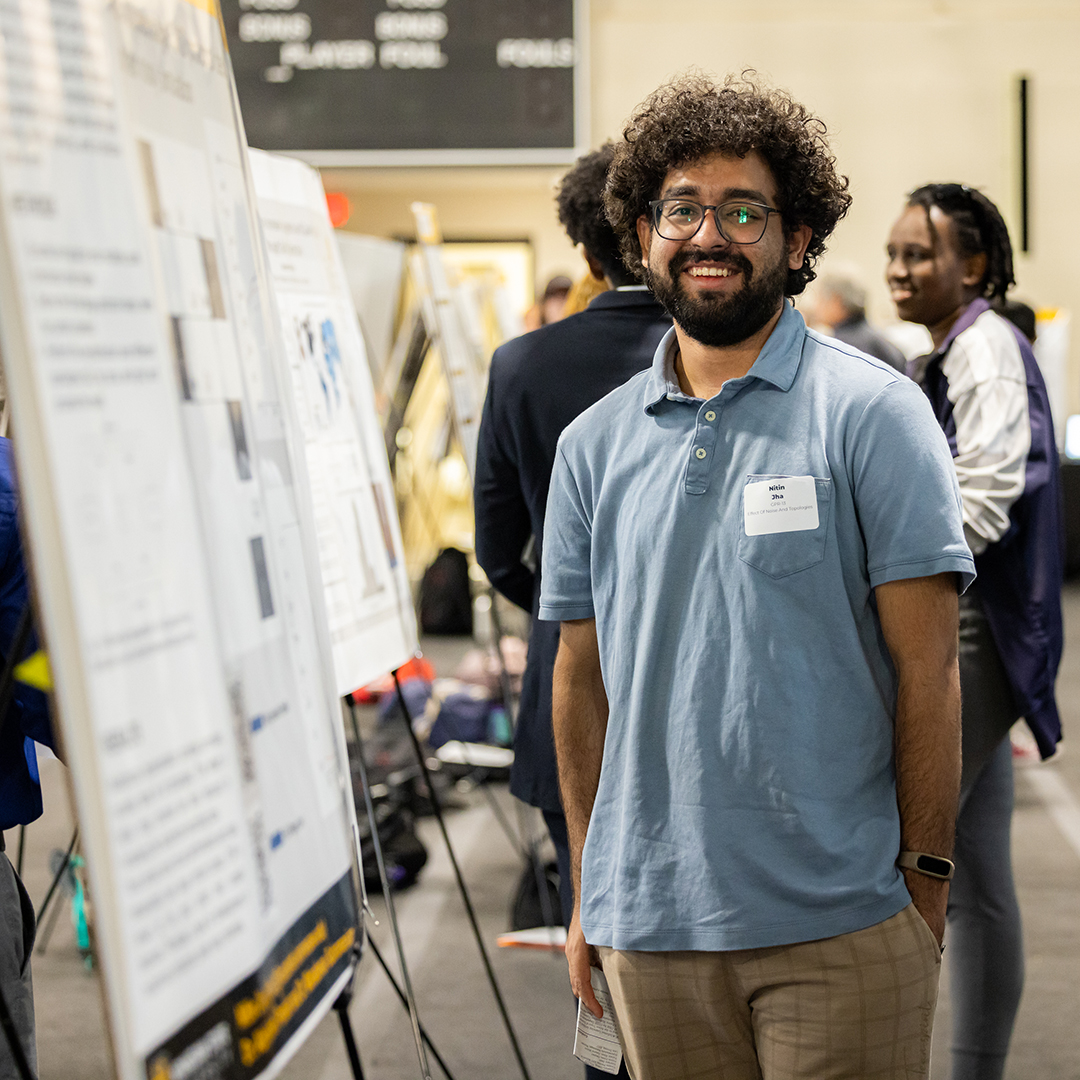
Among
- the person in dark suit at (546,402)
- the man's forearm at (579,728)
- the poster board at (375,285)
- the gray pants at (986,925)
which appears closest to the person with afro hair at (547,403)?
the person in dark suit at (546,402)

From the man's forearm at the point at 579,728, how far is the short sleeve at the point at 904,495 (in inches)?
13.1

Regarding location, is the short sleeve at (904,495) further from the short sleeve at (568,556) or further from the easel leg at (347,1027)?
the easel leg at (347,1027)

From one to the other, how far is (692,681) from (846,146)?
24.5ft

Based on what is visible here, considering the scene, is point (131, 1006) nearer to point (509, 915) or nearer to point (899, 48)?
point (509, 915)

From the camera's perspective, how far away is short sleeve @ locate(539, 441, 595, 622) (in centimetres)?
125

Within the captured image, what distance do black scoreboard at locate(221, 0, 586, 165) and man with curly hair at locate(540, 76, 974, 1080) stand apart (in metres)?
4.79

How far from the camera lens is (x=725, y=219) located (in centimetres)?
115

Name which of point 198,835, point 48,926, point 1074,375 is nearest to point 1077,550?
point 1074,375

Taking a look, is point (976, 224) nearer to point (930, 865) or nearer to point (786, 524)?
point (786, 524)

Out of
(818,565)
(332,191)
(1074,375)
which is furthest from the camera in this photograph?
(332,191)

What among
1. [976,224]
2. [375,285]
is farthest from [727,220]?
[375,285]

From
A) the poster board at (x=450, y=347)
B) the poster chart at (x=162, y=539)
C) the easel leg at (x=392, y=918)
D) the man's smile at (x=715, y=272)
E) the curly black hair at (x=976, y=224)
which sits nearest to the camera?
the poster chart at (x=162, y=539)

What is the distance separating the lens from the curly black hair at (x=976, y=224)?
1.88 m

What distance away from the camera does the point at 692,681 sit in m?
1.10
